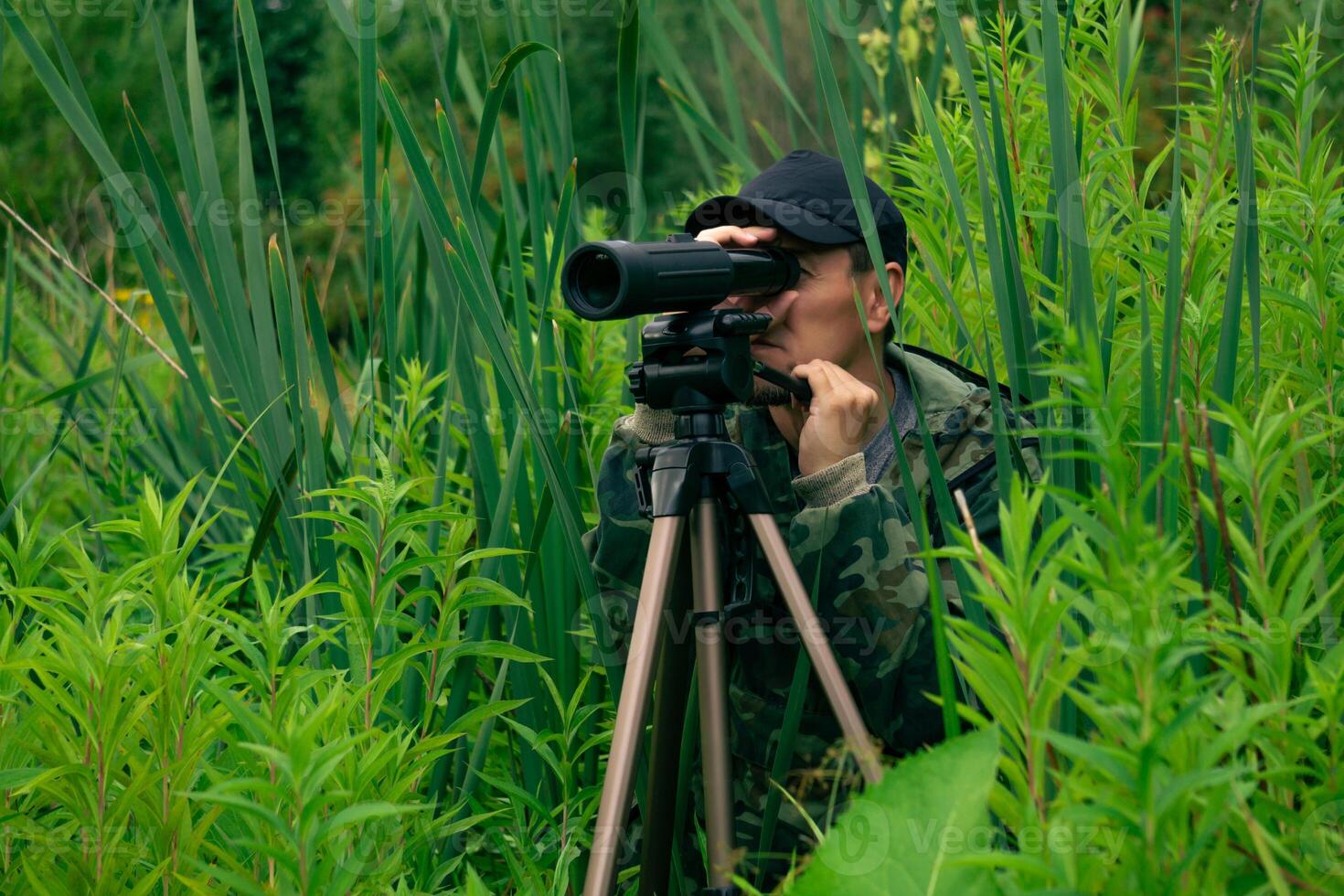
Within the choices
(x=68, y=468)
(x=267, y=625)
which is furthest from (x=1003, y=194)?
(x=68, y=468)

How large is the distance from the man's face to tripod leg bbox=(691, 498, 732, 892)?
16.2 inches

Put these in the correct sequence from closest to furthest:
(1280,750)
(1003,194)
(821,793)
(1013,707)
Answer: (1013,707) → (1280,750) → (1003,194) → (821,793)

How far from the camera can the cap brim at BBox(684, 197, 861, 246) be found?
71.9 inches

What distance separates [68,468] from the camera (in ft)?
11.5

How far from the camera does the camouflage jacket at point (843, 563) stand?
163 cm

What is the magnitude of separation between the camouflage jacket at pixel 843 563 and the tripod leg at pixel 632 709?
0.22 m

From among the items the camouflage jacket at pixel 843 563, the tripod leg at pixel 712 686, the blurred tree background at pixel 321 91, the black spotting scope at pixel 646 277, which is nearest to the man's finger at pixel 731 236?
the black spotting scope at pixel 646 277

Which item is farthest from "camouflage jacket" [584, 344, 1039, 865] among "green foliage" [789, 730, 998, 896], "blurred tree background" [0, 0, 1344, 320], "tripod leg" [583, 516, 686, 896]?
"blurred tree background" [0, 0, 1344, 320]

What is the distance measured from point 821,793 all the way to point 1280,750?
922 mm

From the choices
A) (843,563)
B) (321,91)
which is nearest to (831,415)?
(843,563)

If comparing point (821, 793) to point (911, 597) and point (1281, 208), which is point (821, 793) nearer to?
point (911, 597)

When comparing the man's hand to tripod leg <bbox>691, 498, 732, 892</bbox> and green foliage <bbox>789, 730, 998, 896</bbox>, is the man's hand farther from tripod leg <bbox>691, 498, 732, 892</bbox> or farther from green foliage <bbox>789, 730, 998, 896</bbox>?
green foliage <bbox>789, 730, 998, 896</bbox>

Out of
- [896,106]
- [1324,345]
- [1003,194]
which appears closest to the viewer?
[1003,194]

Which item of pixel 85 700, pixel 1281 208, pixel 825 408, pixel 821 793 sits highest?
pixel 1281 208
